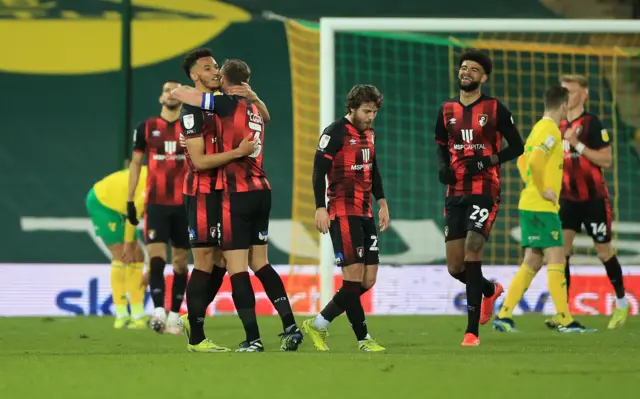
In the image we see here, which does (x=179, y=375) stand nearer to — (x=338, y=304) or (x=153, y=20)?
(x=338, y=304)

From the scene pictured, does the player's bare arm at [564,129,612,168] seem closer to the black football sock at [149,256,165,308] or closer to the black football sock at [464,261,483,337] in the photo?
the black football sock at [464,261,483,337]

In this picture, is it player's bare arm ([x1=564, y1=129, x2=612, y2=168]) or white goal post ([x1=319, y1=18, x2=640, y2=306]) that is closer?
player's bare arm ([x1=564, y1=129, x2=612, y2=168])

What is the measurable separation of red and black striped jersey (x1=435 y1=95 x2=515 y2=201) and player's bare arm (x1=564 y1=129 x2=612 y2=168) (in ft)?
7.66

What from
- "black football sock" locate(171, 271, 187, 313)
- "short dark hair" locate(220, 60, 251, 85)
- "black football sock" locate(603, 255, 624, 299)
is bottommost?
"black football sock" locate(171, 271, 187, 313)

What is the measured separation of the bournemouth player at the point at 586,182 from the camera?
1043cm

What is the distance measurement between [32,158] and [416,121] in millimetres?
4552

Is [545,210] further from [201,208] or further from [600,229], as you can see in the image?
[201,208]

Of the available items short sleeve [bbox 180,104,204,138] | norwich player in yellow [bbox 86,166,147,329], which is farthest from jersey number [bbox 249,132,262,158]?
norwich player in yellow [bbox 86,166,147,329]

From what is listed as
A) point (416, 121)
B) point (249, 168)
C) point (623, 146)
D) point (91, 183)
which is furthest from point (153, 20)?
point (249, 168)

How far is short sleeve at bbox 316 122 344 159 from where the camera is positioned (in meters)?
7.64

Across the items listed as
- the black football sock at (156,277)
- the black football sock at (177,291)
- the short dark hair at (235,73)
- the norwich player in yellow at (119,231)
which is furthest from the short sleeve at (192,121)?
the norwich player in yellow at (119,231)

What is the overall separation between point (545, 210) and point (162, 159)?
3.19 m

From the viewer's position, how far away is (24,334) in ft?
32.0

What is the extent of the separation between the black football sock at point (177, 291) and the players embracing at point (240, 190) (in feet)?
8.22
